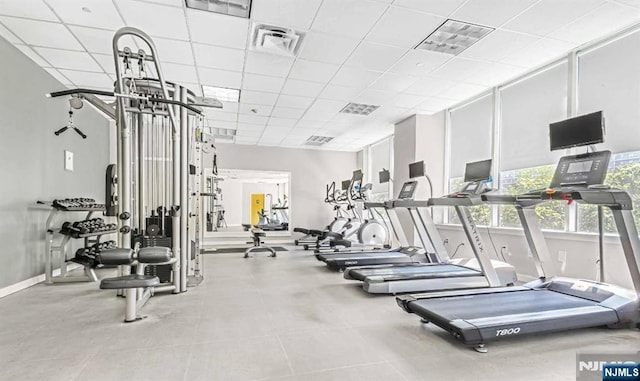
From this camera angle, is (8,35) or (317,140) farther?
(317,140)

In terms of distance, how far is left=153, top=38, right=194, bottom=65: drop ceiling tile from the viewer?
12.4 feet

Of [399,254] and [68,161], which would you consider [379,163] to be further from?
[68,161]

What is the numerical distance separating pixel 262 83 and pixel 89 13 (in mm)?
2332

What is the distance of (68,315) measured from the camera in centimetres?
300

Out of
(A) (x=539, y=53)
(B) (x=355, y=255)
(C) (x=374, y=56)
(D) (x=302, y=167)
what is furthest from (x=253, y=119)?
(A) (x=539, y=53)

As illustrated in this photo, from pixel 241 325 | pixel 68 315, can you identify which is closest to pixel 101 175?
pixel 68 315

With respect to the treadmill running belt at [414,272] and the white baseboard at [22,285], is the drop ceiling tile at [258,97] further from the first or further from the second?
the white baseboard at [22,285]

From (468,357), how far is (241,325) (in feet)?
5.98

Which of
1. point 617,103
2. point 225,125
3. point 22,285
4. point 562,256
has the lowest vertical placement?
point 22,285

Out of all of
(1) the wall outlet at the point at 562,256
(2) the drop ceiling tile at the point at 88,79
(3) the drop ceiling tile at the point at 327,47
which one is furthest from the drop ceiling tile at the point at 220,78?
(1) the wall outlet at the point at 562,256

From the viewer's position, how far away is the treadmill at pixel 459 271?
360 centimetres

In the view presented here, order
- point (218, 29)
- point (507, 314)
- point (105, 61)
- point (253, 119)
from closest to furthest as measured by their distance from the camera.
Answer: point (507, 314)
point (218, 29)
point (105, 61)
point (253, 119)

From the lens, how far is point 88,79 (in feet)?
16.0

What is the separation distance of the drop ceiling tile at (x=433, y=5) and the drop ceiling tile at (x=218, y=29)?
167 centimetres
